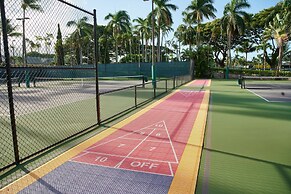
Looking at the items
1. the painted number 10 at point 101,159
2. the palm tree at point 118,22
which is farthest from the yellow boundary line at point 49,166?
the palm tree at point 118,22

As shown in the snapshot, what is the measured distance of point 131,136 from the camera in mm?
6586

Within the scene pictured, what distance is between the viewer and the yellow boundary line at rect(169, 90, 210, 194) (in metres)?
3.81

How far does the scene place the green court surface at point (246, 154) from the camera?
3885 millimetres

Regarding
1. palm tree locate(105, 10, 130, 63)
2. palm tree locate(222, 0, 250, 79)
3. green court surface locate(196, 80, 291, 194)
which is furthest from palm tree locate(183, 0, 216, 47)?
green court surface locate(196, 80, 291, 194)

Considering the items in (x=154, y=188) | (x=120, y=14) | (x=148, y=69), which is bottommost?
(x=154, y=188)

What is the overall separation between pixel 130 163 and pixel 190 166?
117 cm

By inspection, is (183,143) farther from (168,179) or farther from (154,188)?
(154,188)

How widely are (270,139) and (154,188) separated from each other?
13.1ft

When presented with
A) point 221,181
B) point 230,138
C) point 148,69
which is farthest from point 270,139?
point 148,69

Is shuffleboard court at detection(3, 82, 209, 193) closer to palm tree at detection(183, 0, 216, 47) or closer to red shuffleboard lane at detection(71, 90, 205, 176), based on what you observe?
red shuffleboard lane at detection(71, 90, 205, 176)

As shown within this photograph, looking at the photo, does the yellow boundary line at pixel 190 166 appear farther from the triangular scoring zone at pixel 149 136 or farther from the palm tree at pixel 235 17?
the palm tree at pixel 235 17

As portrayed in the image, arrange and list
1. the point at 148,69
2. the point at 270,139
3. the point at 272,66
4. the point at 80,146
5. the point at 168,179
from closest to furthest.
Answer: the point at 168,179 → the point at 80,146 → the point at 270,139 → the point at 148,69 → the point at 272,66

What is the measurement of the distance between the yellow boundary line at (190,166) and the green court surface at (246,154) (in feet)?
0.41

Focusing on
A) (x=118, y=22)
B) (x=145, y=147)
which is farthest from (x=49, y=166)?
(x=118, y=22)
